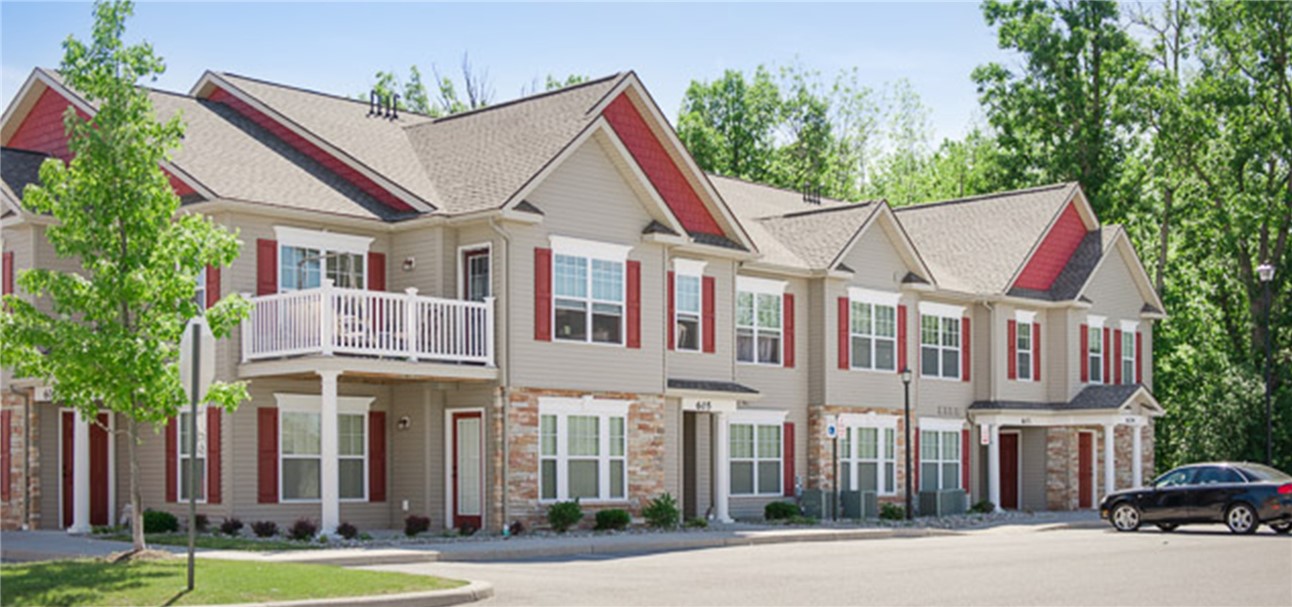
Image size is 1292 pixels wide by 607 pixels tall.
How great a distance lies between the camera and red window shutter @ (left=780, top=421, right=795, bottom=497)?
3881 cm

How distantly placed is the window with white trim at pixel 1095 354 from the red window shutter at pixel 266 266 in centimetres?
2708

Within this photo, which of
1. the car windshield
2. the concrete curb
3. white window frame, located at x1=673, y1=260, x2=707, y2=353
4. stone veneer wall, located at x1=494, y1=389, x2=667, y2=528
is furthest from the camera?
white window frame, located at x1=673, y1=260, x2=707, y2=353

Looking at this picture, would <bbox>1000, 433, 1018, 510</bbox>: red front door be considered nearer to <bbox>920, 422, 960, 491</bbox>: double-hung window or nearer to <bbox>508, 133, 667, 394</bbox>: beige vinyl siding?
<bbox>920, 422, 960, 491</bbox>: double-hung window

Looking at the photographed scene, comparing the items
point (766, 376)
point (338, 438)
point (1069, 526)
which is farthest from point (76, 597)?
point (1069, 526)

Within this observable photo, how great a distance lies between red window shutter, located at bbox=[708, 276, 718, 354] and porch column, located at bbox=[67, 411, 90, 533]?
13.0 m

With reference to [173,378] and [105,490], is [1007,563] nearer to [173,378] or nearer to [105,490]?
[173,378]

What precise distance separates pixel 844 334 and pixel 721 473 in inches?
248

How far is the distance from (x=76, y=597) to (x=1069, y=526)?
2605 centimetres

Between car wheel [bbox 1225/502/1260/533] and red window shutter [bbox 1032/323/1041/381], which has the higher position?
red window shutter [bbox 1032/323/1041/381]

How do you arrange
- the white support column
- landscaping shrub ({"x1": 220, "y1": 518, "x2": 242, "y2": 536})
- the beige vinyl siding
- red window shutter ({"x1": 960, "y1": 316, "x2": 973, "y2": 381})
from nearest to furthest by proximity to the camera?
landscaping shrub ({"x1": 220, "y1": 518, "x2": 242, "y2": 536}) → the beige vinyl siding → red window shutter ({"x1": 960, "y1": 316, "x2": 973, "y2": 381}) → the white support column

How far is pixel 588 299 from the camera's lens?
3178cm

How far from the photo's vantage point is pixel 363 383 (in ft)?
102

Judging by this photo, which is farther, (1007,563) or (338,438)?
(338,438)

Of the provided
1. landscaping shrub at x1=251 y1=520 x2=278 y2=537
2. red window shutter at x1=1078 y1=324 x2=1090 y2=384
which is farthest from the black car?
landscaping shrub at x1=251 y1=520 x2=278 y2=537
